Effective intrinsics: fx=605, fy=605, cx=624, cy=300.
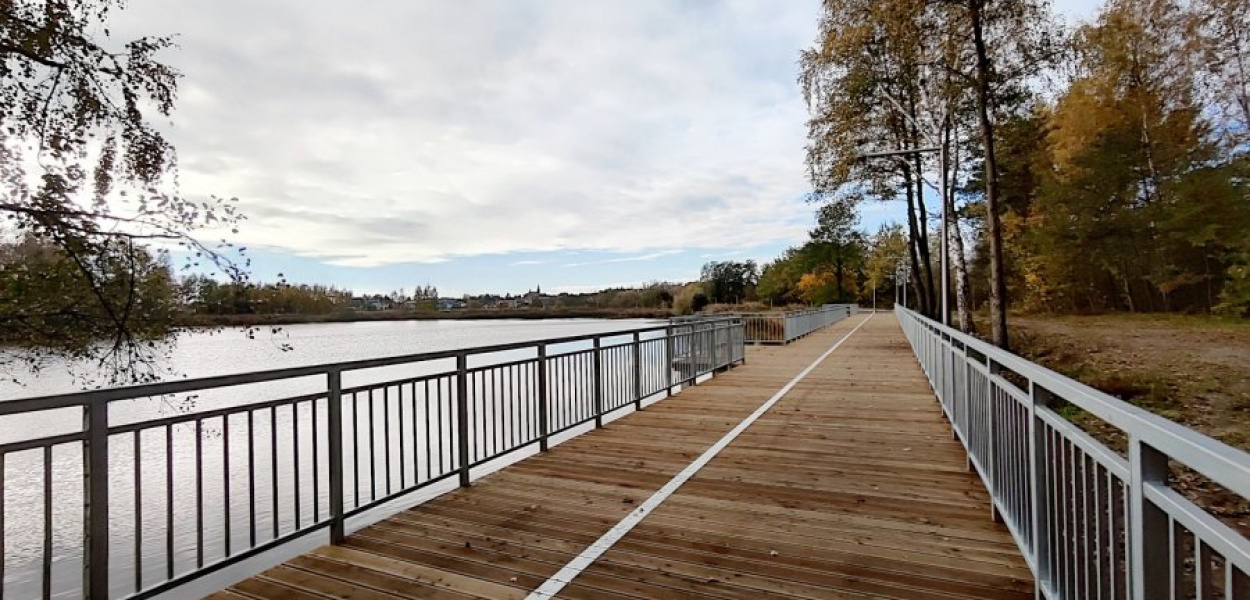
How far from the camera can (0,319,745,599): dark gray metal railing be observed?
8.20ft

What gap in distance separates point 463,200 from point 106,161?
59.2ft

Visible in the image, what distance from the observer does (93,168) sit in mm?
6812

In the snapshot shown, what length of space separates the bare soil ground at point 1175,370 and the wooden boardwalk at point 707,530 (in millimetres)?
1595

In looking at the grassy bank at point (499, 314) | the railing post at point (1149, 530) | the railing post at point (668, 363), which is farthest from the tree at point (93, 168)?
the grassy bank at point (499, 314)

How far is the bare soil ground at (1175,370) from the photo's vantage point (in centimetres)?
711

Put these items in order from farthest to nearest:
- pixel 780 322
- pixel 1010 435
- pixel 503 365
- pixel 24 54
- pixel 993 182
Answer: pixel 780 322 < pixel 993 182 < pixel 24 54 < pixel 503 365 < pixel 1010 435

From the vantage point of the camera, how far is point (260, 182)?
560 inches

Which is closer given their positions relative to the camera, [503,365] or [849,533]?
[849,533]

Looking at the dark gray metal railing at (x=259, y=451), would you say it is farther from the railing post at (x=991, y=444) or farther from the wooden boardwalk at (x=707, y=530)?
the railing post at (x=991, y=444)

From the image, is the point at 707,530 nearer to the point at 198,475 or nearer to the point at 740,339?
the point at 198,475

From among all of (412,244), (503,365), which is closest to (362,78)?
(503,365)

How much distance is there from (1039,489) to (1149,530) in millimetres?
1165

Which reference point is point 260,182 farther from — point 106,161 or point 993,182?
point 993,182

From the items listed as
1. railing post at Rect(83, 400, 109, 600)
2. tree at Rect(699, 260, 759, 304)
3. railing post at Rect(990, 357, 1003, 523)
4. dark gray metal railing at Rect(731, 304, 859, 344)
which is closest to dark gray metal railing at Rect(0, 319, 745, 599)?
railing post at Rect(83, 400, 109, 600)
